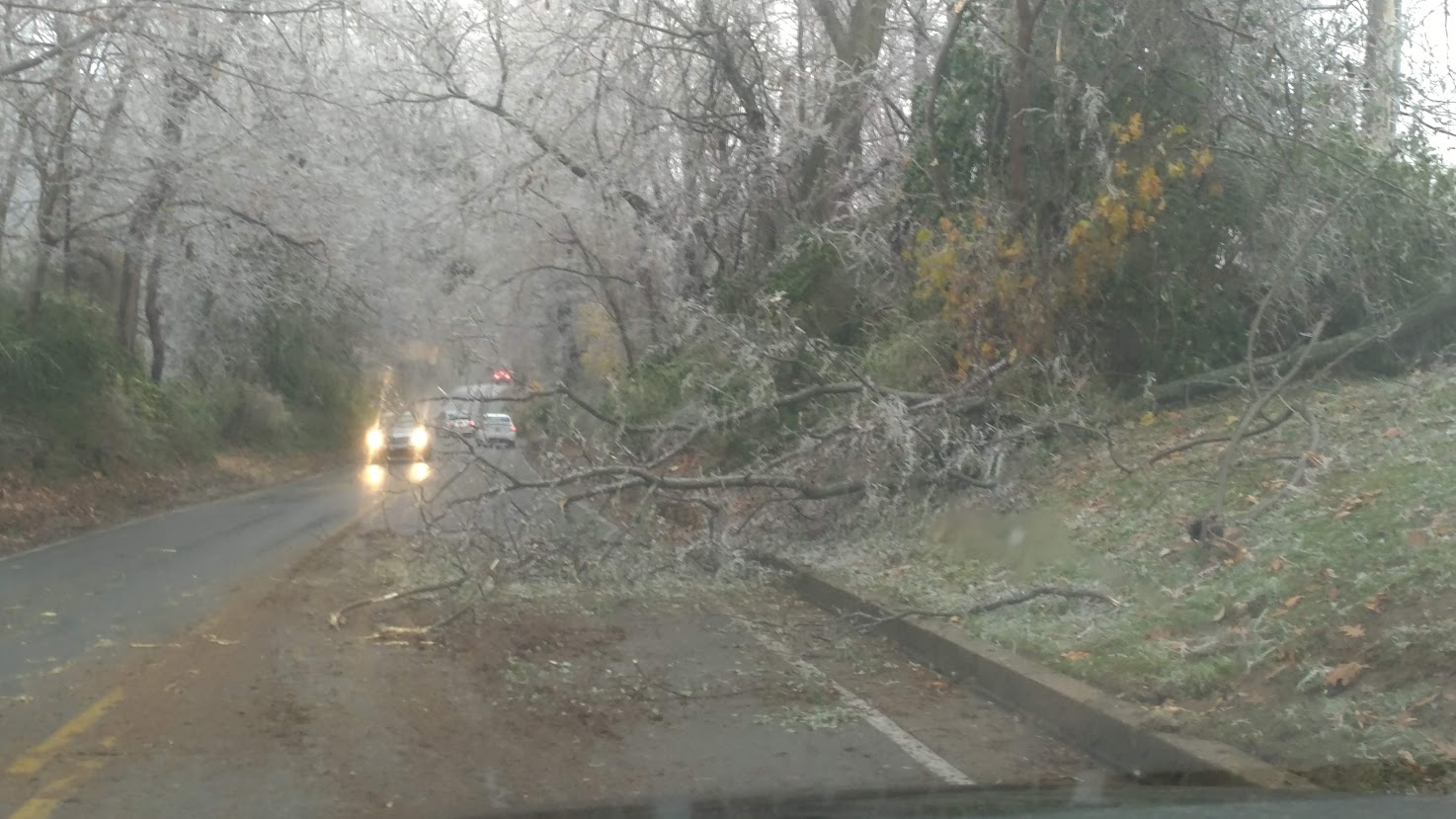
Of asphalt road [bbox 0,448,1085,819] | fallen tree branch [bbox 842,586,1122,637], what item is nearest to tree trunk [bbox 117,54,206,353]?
asphalt road [bbox 0,448,1085,819]

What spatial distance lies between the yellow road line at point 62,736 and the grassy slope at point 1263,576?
5.36 m

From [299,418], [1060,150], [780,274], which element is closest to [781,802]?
[1060,150]

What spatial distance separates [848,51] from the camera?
1867 centimetres

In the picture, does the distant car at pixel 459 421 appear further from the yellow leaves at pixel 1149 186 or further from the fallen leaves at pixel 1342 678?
the fallen leaves at pixel 1342 678

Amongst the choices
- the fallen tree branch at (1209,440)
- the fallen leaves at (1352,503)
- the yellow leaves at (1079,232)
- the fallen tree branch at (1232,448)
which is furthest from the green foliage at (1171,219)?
the fallen leaves at (1352,503)

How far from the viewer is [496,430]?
532 inches

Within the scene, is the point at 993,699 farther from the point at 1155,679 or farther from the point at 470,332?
the point at 470,332

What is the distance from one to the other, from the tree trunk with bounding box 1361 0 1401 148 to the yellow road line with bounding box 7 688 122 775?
1338cm

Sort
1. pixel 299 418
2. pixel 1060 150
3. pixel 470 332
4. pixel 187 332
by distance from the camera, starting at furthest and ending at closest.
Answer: pixel 299 418
pixel 187 332
pixel 470 332
pixel 1060 150

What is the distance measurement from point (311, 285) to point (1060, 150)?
59.6ft

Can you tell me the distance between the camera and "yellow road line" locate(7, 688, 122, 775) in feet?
22.4

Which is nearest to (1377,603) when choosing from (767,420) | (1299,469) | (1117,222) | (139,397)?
(1299,469)

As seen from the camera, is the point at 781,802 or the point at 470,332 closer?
the point at 781,802

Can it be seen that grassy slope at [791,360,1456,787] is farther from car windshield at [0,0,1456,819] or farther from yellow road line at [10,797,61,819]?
yellow road line at [10,797,61,819]
